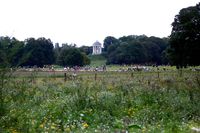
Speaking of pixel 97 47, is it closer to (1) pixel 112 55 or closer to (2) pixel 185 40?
(1) pixel 112 55

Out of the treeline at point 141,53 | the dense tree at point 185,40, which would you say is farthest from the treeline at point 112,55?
the dense tree at point 185,40

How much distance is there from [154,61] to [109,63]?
14.3 m

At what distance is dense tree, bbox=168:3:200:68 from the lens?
63.0 m

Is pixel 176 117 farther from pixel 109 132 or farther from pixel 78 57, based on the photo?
pixel 78 57

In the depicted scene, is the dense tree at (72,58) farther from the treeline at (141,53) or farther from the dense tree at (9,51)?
the dense tree at (9,51)

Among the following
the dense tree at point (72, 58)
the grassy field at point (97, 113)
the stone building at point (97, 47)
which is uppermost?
the stone building at point (97, 47)

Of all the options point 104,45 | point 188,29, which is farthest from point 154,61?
point 188,29

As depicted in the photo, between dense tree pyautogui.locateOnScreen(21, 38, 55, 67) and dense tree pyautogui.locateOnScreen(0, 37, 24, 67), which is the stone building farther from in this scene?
dense tree pyautogui.locateOnScreen(0, 37, 24, 67)

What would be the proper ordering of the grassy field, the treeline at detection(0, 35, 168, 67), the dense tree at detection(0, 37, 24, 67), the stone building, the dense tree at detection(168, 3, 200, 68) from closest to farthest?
the dense tree at detection(0, 37, 24, 67)
the grassy field
the dense tree at detection(168, 3, 200, 68)
the treeline at detection(0, 35, 168, 67)
the stone building

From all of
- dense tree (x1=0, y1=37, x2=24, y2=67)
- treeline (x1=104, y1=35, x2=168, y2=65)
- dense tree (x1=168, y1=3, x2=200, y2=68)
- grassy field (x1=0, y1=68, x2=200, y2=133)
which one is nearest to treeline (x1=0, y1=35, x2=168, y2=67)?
treeline (x1=104, y1=35, x2=168, y2=65)

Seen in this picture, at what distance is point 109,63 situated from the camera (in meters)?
138

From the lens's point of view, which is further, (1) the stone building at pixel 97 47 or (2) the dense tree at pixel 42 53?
(1) the stone building at pixel 97 47

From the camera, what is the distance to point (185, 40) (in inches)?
2544

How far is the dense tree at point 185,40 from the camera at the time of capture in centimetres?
6300
